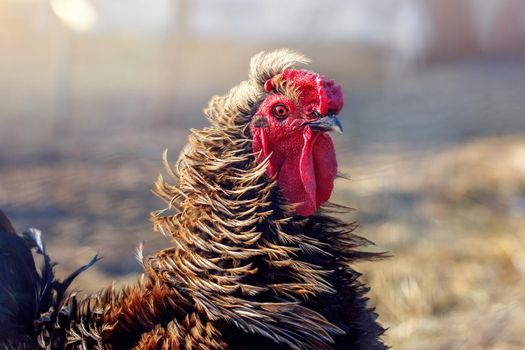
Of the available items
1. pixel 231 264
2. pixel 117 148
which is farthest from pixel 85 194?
pixel 231 264

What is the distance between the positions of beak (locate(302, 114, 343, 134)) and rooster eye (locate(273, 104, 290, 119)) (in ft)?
0.25

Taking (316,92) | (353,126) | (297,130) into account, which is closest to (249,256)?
(297,130)

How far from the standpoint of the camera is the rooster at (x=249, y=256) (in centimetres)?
202

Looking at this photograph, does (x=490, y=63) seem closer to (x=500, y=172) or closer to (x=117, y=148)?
(x=500, y=172)

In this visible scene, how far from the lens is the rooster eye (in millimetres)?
2162

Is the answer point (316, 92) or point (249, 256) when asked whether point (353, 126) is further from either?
point (249, 256)

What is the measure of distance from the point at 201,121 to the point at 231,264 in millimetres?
7478

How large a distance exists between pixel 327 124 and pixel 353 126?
762 centimetres

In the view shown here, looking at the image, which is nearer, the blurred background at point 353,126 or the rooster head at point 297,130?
the rooster head at point 297,130

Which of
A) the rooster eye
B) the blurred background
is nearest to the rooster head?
the rooster eye

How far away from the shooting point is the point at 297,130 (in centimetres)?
216

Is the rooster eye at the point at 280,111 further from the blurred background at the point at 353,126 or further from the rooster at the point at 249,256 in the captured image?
the blurred background at the point at 353,126

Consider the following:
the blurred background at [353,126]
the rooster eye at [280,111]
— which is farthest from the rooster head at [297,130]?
the blurred background at [353,126]

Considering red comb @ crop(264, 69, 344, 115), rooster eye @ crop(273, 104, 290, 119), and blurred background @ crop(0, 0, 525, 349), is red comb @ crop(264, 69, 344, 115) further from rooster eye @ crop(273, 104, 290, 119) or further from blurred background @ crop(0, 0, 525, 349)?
blurred background @ crop(0, 0, 525, 349)
